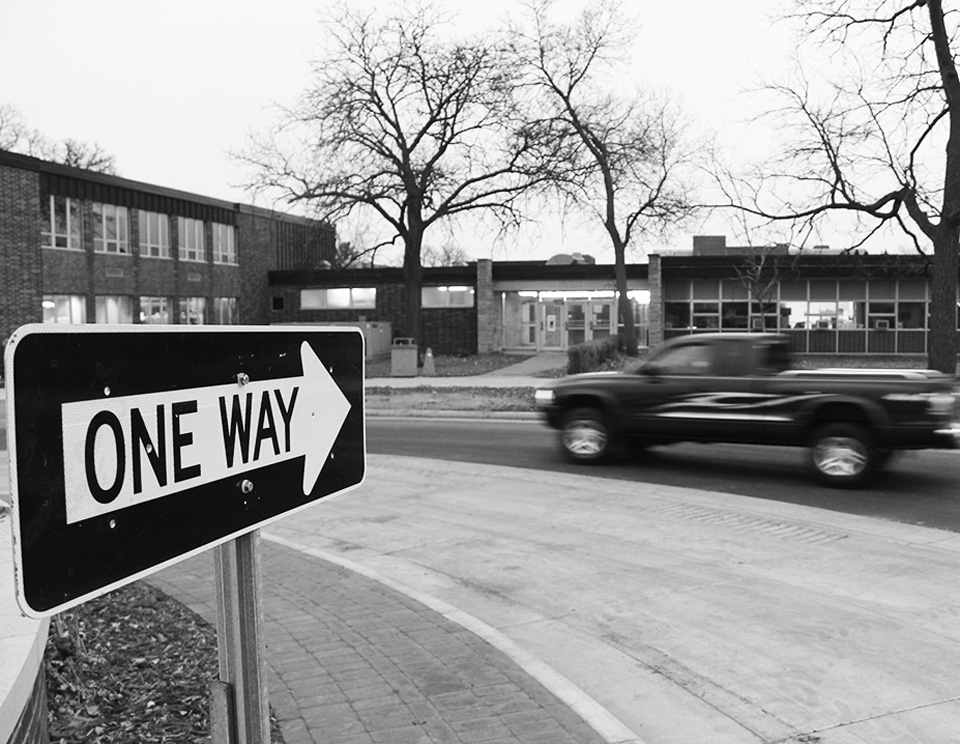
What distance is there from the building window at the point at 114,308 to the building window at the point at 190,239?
460 cm

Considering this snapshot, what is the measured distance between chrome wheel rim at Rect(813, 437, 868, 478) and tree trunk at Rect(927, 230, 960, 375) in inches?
412

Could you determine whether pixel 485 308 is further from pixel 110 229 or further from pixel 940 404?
pixel 940 404

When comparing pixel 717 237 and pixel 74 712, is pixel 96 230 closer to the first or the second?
pixel 717 237

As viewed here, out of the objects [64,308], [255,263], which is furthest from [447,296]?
[64,308]

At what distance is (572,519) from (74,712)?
616 centimetres

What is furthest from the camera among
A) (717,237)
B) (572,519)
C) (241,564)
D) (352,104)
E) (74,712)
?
(717,237)

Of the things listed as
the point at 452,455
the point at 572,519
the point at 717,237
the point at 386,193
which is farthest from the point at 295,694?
the point at 717,237

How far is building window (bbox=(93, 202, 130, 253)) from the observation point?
40031 millimetres

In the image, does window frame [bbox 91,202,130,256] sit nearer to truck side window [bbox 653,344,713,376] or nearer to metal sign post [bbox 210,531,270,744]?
truck side window [bbox 653,344,713,376]

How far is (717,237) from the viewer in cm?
5244

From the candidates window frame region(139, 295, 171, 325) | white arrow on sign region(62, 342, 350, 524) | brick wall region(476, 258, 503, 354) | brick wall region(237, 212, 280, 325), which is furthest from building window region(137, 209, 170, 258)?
white arrow on sign region(62, 342, 350, 524)

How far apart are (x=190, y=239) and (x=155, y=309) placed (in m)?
4.60

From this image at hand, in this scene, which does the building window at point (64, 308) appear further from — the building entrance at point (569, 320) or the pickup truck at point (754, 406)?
the pickup truck at point (754, 406)

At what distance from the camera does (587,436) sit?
13242 millimetres
